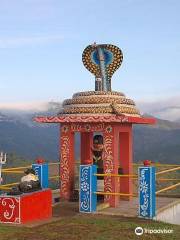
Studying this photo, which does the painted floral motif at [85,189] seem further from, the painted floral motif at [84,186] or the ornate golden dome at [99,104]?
the ornate golden dome at [99,104]

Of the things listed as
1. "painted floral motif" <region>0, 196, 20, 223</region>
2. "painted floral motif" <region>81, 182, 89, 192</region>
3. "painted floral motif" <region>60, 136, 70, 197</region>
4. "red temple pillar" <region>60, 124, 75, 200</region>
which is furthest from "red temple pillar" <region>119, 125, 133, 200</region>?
"painted floral motif" <region>0, 196, 20, 223</region>

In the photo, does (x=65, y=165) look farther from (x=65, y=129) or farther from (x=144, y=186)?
(x=144, y=186)

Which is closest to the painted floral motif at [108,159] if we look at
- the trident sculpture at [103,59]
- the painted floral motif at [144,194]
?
the painted floral motif at [144,194]

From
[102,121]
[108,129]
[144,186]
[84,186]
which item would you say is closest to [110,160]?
[108,129]

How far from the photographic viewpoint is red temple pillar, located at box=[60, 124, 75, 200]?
1686 cm

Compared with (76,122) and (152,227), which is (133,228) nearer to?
(152,227)

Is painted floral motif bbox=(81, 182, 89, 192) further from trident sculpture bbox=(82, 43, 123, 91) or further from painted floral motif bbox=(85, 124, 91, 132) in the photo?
trident sculpture bbox=(82, 43, 123, 91)

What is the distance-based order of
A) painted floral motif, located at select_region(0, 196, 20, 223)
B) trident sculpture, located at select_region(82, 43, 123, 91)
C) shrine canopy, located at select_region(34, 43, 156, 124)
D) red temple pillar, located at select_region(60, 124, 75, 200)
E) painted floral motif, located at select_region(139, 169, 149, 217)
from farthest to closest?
1. trident sculpture, located at select_region(82, 43, 123, 91)
2. red temple pillar, located at select_region(60, 124, 75, 200)
3. shrine canopy, located at select_region(34, 43, 156, 124)
4. painted floral motif, located at select_region(139, 169, 149, 217)
5. painted floral motif, located at select_region(0, 196, 20, 223)

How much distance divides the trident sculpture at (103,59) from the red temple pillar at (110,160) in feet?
8.70

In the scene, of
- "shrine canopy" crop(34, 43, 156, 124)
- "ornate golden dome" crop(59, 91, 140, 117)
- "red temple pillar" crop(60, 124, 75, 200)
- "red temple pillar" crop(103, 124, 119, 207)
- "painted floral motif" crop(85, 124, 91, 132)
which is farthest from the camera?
"red temple pillar" crop(60, 124, 75, 200)

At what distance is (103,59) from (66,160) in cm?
416

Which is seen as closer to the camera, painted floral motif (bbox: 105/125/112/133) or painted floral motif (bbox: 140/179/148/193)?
painted floral motif (bbox: 140/179/148/193)

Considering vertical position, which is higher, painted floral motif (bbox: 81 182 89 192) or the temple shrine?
the temple shrine

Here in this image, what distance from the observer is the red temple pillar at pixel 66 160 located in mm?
16859
